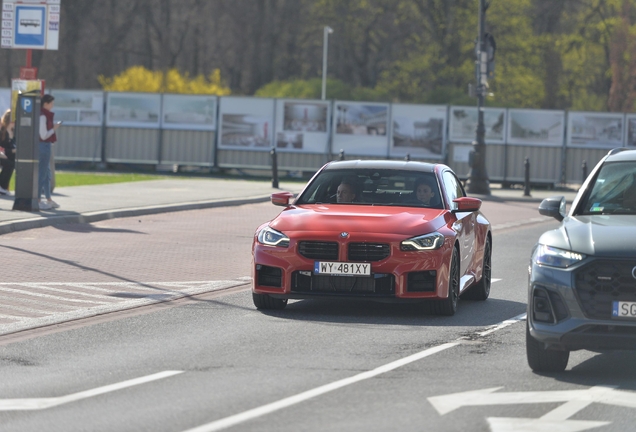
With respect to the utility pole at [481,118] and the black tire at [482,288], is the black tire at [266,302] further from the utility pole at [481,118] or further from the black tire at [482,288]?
the utility pole at [481,118]

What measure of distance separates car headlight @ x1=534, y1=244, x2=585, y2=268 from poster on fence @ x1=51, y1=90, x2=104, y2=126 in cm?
3209

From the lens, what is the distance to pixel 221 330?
985 cm

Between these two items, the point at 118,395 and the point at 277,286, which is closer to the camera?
the point at 118,395

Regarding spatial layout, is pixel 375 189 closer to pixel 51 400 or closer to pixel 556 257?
pixel 556 257

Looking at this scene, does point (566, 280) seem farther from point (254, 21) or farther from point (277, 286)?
point (254, 21)

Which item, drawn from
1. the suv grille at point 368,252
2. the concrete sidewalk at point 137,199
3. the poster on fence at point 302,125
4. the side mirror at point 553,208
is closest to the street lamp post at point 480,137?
the concrete sidewalk at point 137,199

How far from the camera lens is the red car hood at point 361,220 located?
10.4 meters

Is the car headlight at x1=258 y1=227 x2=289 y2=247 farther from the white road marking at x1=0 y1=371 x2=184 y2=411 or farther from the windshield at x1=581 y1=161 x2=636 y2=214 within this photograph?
the white road marking at x1=0 y1=371 x2=184 y2=411

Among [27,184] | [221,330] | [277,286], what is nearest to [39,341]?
[221,330]

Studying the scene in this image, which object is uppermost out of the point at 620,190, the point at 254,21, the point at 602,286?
the point at 254,21

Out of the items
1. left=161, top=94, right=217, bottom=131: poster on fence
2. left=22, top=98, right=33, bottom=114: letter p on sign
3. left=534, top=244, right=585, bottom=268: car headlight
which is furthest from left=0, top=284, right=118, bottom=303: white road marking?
left=161, top=94, right=217, bottom=131: poster on fence

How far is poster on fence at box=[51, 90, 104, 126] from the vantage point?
38625 millimetres

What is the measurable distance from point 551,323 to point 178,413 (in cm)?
246

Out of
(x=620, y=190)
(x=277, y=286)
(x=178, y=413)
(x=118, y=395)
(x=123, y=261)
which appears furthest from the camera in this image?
(x=123, y=261)
